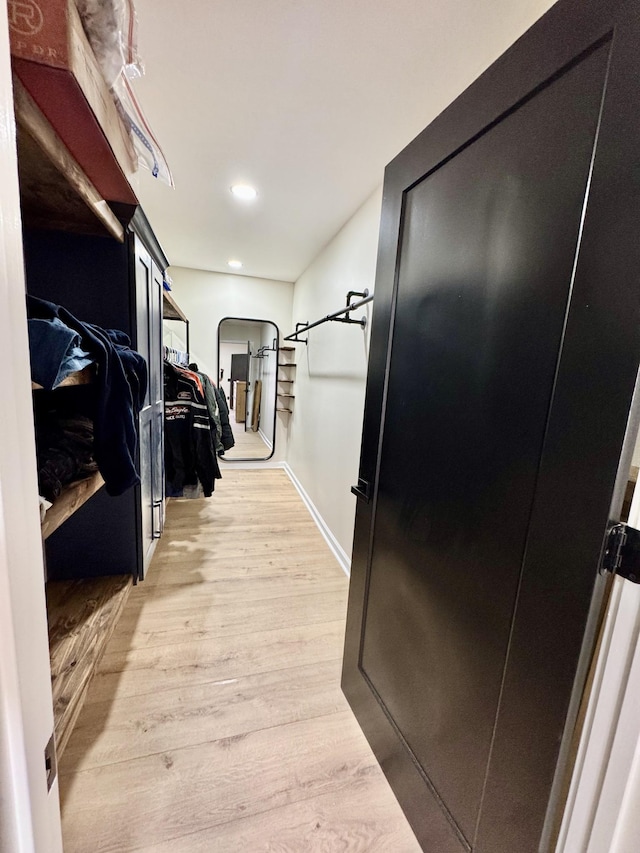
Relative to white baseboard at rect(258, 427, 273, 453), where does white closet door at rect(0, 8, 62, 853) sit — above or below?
above

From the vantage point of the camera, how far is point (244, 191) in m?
2.22

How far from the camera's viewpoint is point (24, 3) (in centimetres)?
64

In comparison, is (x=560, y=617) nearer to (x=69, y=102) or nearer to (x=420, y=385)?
(x=420, y=385)

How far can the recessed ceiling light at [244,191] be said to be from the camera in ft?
7.11

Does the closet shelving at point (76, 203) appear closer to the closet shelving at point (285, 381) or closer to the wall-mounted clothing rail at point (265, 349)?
the closet shelving at point (285, 381)

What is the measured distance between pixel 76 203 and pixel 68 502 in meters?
1.09

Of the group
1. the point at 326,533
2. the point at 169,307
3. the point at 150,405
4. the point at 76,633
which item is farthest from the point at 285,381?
the point at 76,633

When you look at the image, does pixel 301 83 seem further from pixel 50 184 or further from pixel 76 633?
pixel 76 633

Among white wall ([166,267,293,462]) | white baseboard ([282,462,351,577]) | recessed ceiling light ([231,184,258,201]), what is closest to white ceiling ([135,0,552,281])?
recessed ceiling light ([231,184,258,201])

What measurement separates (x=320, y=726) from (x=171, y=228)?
11.4ft

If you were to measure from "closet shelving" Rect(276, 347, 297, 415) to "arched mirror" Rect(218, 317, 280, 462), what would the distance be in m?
0.09

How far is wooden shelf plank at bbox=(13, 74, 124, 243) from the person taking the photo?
814 millimetres

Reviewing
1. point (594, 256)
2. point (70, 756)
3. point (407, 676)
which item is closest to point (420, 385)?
point (594, 256)

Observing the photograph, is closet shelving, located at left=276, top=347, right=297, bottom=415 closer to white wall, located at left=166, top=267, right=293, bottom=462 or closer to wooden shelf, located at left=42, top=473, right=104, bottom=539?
white wall, located at left=166, top=267, right=293, bottom=462
